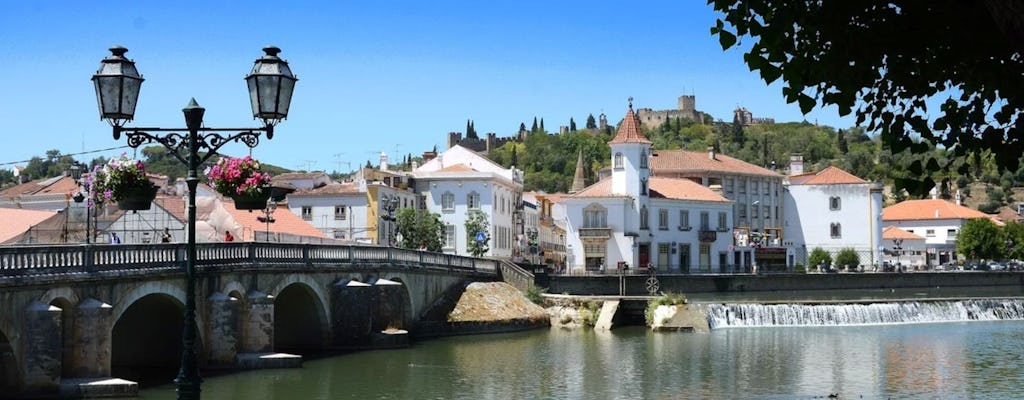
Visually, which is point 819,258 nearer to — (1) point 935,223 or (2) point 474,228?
(2) point 474,228

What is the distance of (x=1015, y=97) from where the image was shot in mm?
9836

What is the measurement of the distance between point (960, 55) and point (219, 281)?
91.9 feet

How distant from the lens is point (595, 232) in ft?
286

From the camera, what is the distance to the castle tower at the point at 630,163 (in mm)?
86938

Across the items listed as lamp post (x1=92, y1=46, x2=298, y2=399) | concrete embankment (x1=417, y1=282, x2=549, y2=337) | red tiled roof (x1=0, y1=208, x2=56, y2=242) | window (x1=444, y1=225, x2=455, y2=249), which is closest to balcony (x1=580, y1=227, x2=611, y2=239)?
window (x1=444, y1=225, x2=455, y2=249)

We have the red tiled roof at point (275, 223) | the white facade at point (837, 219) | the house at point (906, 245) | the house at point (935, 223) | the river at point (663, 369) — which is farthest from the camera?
the house at point (935, 223)

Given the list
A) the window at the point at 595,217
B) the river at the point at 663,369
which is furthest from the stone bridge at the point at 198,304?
the window at the point at 595,217

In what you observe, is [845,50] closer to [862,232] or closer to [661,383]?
[661,383]

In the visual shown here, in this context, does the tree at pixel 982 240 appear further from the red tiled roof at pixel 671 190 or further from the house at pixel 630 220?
the house at pixel 630 220

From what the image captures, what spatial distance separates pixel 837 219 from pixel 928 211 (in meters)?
33.6

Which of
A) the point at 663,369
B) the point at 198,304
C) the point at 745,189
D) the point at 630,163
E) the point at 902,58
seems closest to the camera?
the point at 902,58

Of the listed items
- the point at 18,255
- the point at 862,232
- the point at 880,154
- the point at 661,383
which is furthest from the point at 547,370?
the point at 880,154

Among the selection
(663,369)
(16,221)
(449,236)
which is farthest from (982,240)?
(16,221)

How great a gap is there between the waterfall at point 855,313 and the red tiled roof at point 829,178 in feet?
137
